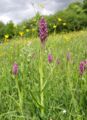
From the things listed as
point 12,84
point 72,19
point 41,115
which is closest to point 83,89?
point 41,115

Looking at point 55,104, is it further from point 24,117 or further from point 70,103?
point 24,117

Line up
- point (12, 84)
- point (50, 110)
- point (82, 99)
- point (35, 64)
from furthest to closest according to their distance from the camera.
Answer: point (35, 64)
point (12, 84)
point (82, 99)
point (50, 110)

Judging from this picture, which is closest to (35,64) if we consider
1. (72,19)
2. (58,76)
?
(58,76)

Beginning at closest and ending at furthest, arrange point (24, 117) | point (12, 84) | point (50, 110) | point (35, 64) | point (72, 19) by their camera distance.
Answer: point (24, 117), point (50, 110), point (12, 84), point (35, 64), point (72, 19)

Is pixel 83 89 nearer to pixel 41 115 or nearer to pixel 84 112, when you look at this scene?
pixel 84 112

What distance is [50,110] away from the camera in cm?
193

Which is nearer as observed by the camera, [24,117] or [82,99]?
[24,117]

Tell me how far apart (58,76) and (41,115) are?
727mm

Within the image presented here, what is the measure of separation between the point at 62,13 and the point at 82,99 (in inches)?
696

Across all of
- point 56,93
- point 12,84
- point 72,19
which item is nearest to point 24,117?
point 56,93

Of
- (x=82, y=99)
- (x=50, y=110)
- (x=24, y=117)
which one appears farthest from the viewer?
(x=82, y=99)

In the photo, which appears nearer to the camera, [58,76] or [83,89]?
[83,89]

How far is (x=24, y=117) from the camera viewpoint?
1.79 metres

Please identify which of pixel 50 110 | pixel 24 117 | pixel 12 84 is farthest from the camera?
pixel 12 84
